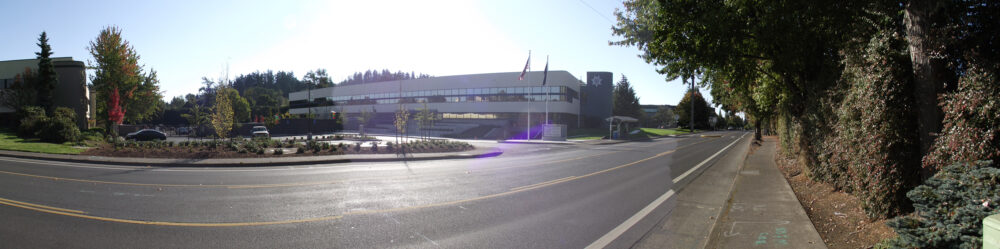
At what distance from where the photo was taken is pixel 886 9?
6.29 meters

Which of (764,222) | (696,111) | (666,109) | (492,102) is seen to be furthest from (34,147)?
(666,109)

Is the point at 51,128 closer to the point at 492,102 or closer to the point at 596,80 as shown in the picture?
the point at 492,102

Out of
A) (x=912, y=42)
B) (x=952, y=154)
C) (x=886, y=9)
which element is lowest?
(x=952, y=154)

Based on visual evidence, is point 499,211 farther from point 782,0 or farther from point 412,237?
point 782,0

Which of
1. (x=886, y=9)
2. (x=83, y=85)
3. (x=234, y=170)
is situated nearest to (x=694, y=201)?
(x=886, y=9)

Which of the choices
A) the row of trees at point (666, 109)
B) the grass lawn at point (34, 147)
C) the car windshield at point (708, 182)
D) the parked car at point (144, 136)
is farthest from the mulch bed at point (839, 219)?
the row of trees at point (666, 109)

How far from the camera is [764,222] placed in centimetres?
593

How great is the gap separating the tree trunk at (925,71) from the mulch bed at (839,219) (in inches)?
39.7

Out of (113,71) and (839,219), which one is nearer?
(839,219)

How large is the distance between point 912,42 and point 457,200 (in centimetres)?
771

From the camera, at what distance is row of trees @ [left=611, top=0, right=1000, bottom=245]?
4.18 metres

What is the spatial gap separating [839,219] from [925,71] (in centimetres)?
253

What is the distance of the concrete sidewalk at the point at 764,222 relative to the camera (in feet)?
16.3

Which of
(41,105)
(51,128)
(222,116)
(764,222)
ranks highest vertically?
(41,105)
